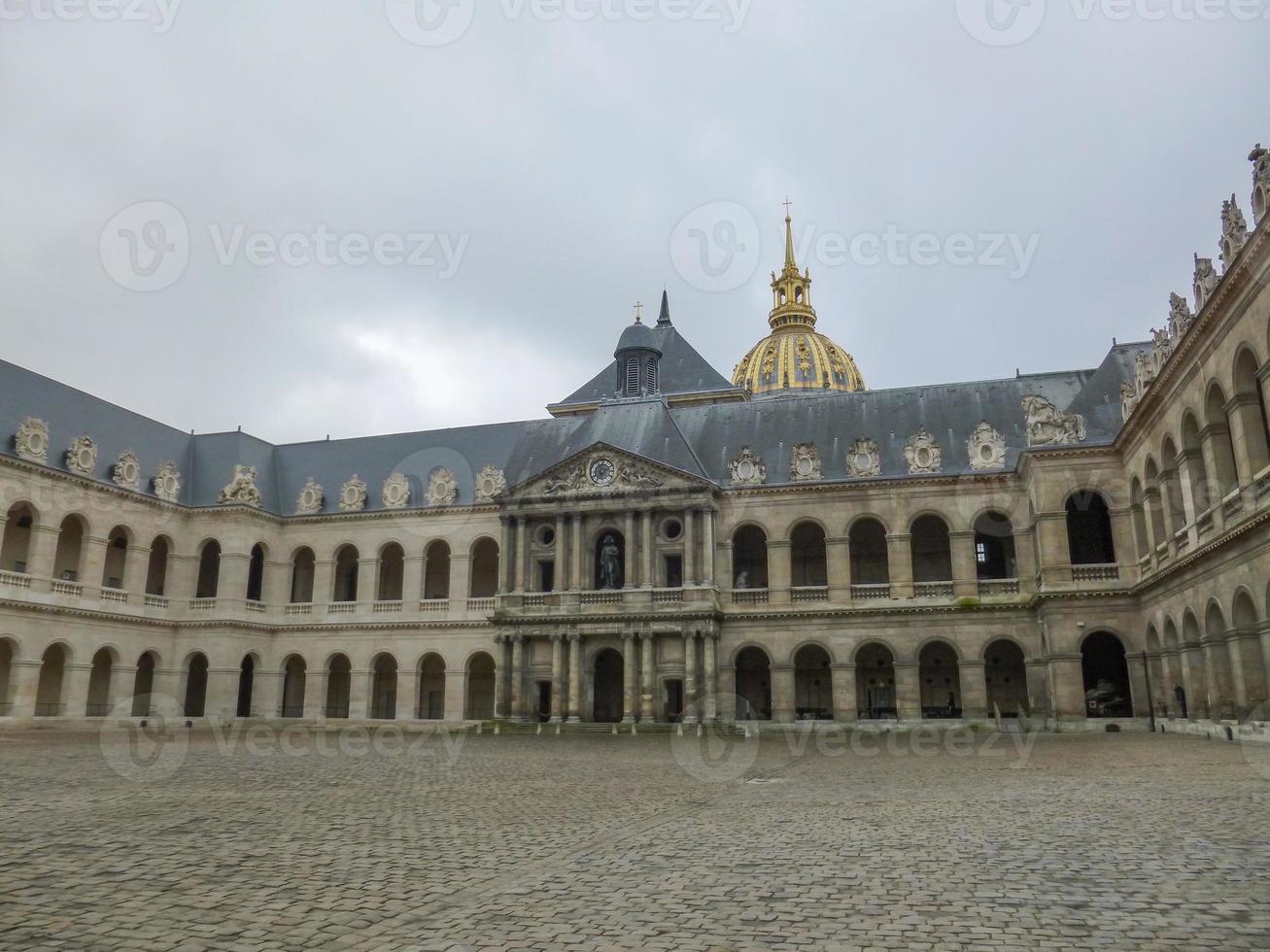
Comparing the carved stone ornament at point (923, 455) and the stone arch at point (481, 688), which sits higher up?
the carved stone ornament at point (923, 455)

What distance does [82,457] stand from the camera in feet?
156

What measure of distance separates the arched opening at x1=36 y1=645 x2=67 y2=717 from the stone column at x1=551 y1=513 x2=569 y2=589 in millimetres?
22883

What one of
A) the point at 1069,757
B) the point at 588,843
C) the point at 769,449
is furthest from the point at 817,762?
the point at 769,449

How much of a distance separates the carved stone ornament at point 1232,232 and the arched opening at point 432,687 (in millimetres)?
40635

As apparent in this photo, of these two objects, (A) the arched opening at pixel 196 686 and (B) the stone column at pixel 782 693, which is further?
(A) the arched opening at pixel 196 686

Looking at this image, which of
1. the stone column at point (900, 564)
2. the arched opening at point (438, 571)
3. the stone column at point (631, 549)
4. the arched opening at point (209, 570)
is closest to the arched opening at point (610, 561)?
the stone column at point (631, 549)

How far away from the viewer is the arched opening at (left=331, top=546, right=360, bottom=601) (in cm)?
5641

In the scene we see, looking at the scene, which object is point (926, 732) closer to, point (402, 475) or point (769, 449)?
point (769, 449)

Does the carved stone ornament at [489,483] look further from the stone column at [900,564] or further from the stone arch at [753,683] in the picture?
the stone column at [900,564]

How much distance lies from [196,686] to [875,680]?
36256mm

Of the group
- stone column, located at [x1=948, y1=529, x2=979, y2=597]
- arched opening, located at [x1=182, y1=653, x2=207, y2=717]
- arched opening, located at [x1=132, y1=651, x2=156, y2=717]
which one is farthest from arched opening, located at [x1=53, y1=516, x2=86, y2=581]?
stone column, located at [x1=948, y1=529, x2=979, y2=597]

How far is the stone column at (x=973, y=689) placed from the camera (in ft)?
141

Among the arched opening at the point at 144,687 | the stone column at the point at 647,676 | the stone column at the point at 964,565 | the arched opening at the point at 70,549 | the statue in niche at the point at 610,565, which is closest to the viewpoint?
the stone column at the point at 964,565

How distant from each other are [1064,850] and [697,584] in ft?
116
